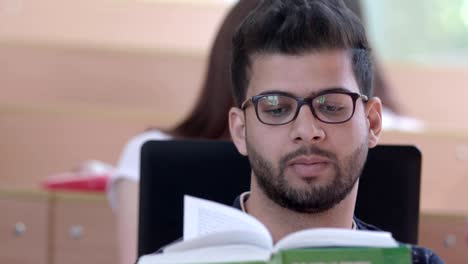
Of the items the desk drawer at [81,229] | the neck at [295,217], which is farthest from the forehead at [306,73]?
the desk drawer at [81,229]

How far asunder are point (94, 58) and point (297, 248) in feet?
7.20

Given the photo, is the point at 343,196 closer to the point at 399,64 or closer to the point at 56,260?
the point at 56,260

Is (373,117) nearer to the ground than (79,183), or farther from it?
farther from it

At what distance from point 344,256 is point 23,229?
4.51ft

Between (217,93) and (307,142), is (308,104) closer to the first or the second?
(307,142)

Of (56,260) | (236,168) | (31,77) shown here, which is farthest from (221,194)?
(31,77)

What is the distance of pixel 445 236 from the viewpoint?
6.56 ft

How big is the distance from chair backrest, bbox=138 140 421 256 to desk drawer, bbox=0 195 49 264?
78 cm

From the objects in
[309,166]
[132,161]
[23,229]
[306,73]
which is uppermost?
[306,73]

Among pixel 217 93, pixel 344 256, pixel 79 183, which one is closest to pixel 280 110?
pixel 344 256

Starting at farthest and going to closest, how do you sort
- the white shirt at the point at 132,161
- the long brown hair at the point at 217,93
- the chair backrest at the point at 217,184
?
the white shirt at the point at 132,161, the long brown hair at the point at 217,93, the chair backrest at the point at 217,184

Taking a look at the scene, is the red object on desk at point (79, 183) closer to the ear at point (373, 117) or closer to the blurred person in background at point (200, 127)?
the blurred person in background at point (200, 127)

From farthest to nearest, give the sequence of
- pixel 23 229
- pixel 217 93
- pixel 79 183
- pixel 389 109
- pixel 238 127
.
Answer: pixel 389 109
pixel 79 183
pixel 23 229
pixel 217 93
pixel 238 127

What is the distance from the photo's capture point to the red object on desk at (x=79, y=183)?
2328 millimetres
